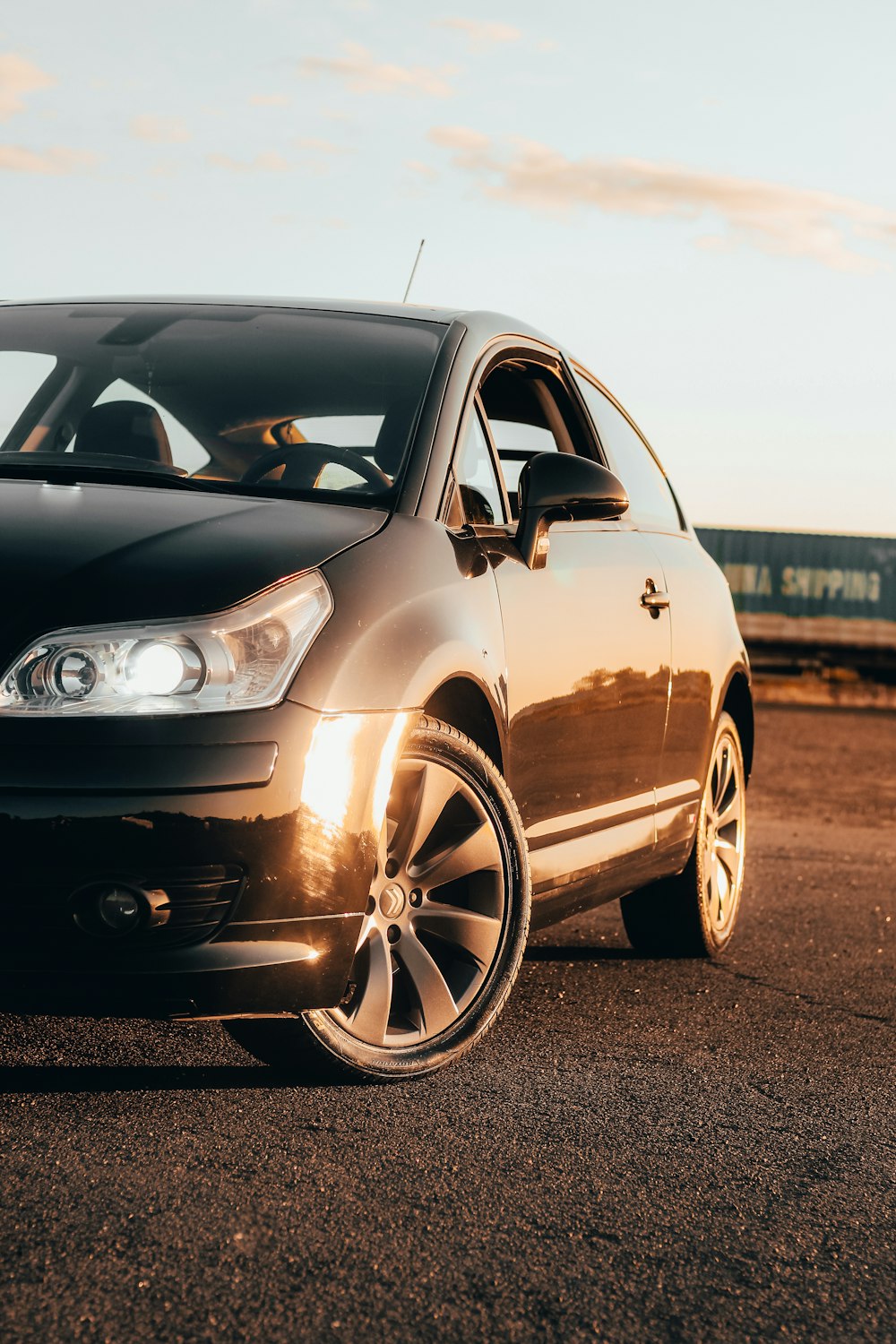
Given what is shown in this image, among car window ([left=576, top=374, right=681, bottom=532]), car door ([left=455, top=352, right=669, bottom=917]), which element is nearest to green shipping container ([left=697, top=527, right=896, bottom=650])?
car window ([left=576, top=374, right=681, bottom=532])

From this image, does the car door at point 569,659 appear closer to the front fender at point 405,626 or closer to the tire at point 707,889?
the front fender at point 405,626

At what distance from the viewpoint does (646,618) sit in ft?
16.6

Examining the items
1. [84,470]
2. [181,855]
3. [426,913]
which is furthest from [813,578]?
[181,855]

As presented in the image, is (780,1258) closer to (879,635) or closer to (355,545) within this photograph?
(355,545)

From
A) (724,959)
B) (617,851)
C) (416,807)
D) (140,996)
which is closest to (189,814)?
(140,996)

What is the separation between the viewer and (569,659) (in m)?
4.47

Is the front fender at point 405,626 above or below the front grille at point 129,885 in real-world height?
above

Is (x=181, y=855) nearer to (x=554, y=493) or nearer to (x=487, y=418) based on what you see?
(x=554, y=493)

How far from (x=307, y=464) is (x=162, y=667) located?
106 cm

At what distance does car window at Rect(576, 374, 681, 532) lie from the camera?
5457 mm

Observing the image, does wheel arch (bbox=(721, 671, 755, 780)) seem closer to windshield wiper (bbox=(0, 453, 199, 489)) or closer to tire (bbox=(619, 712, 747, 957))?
tire (bbox=(619, 712, 747, 957))

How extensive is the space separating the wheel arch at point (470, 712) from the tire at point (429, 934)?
103 millimetres

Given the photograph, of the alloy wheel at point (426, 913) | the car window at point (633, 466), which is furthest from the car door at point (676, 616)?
the alloy wheel at point (426, 913)

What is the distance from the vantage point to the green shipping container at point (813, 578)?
1209 inches
